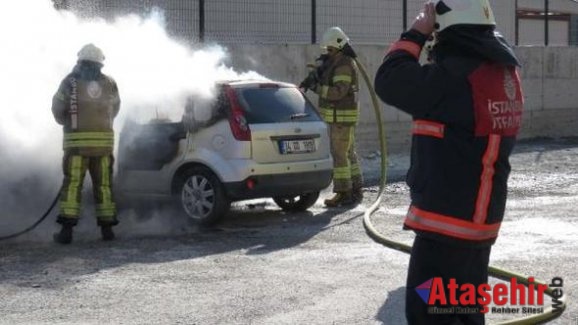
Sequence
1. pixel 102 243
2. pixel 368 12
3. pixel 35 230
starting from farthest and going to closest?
pixel 368 12, pixel 35 230, pixel 102 243

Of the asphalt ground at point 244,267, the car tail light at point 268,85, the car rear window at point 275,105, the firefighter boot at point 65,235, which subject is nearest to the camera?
the asphalt ground at point 244,267

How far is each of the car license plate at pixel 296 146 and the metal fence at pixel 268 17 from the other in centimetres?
406

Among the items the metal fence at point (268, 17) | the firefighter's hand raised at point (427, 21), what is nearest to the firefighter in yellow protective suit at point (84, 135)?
the metal fence at point (268, 17)

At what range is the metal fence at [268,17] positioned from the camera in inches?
568

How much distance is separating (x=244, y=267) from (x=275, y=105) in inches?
106

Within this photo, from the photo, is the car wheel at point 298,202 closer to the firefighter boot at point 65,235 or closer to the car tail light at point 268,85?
the car tail light at point 268,85

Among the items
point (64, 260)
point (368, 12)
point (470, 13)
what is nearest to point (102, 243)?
point (64, 260)

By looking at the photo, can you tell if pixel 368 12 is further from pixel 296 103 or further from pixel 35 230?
pixel 35 230

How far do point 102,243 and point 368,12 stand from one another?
1245 cm

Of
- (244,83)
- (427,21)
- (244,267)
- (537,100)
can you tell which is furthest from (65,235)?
(537,100)

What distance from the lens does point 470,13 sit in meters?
3.66

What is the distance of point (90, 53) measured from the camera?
28.2 ft

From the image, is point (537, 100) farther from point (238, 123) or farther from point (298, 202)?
point (238, 123)

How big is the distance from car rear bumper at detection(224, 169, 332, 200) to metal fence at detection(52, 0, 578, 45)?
4190mm
